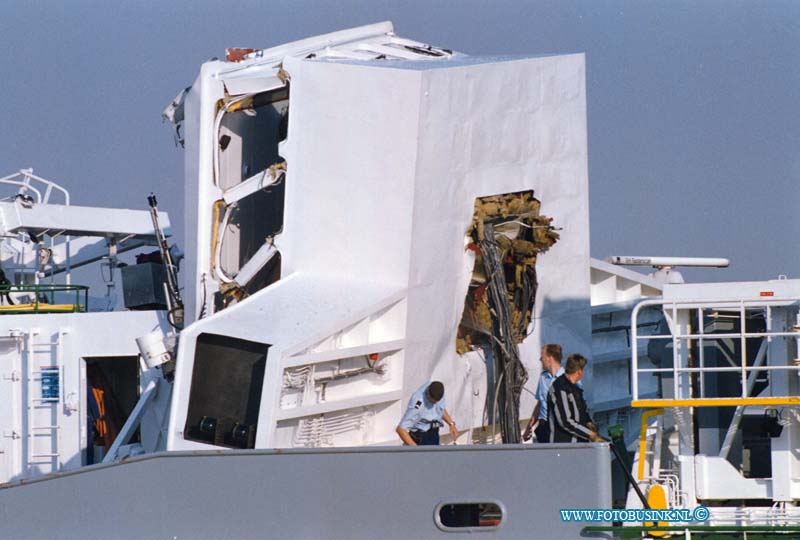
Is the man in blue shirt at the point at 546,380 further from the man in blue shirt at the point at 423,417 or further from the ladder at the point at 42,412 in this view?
the ladder at the point at 42,412

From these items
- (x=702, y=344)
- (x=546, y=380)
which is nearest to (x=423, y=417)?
(x=546, y=380)

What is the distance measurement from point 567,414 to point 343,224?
3.13 m

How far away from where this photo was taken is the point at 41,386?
14703 millimetres

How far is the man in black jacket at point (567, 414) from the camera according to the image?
10.8 meters

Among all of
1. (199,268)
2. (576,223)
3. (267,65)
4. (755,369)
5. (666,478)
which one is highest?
(267,65)

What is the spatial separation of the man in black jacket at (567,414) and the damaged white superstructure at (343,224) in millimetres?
1987

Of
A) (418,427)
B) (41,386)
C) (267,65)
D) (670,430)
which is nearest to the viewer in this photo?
(418,427)

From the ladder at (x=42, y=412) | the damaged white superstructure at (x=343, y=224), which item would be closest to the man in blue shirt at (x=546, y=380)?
the damaged white superstructure at (x=343, y=224)

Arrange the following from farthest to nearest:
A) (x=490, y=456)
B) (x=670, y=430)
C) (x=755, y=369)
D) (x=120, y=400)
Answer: (x=120, y=400), (x=670, y=430), (x=755, y=369), (x=490, y=456)

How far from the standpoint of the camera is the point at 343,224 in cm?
1264

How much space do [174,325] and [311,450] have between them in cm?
420

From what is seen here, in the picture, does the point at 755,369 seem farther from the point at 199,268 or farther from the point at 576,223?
the point at 199,268

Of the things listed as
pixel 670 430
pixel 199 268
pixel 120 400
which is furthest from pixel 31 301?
pixel 670 430

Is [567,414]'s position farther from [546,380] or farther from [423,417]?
[423,417]
